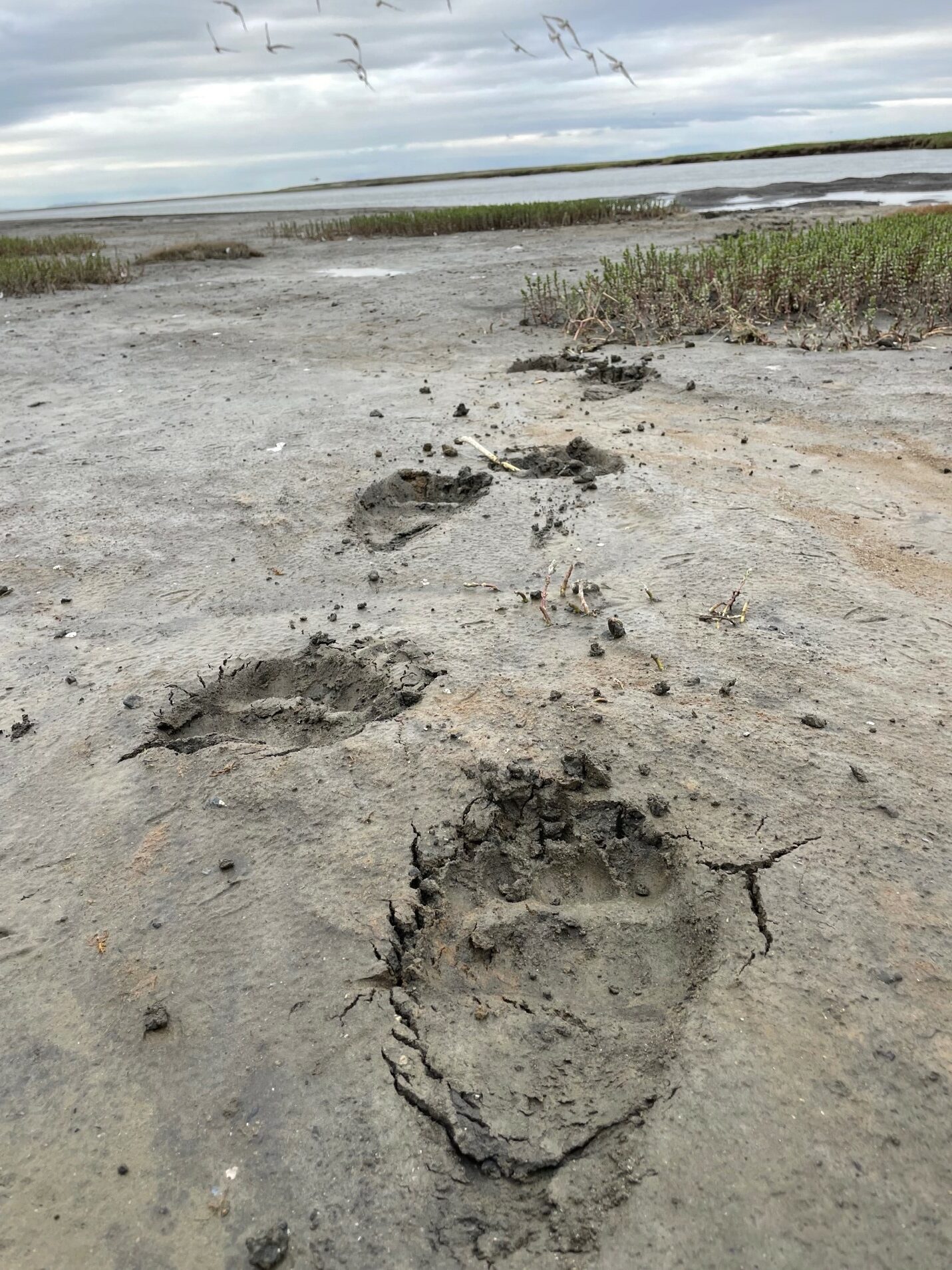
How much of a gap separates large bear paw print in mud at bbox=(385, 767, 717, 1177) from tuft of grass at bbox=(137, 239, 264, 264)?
18828 mm

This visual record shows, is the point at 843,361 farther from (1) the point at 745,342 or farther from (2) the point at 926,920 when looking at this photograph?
(2) the point at 926,920

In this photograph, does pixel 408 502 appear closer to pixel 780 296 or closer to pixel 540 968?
pixel 540 968

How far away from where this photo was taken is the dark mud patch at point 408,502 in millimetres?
4500

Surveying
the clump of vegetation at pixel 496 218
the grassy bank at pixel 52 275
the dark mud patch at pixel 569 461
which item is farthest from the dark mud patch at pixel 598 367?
the clump of vegetation at pixel 496 218

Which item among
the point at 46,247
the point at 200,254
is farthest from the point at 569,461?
the point at 46,247

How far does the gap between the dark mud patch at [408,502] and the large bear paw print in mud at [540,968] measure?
2151 mm

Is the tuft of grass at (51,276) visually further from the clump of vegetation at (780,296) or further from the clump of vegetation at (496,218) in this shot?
the clump of vegetation at (780,296)

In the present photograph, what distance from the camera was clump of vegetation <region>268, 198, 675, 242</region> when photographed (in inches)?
874

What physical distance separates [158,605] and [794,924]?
2.96 metres

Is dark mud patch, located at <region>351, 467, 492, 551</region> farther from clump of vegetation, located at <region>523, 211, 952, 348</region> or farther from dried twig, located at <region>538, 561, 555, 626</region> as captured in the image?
clump of vegetation, located at <region>523, 211, 952, 348</region>

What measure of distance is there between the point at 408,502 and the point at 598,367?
2990mm

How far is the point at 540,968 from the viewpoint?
7.02 ft

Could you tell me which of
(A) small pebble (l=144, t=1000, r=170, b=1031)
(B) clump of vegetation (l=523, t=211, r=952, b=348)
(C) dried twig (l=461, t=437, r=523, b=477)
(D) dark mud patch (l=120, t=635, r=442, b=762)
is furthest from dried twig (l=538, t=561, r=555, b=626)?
(B) clump of vegetation (l=523, t=211, r=952, b=348)

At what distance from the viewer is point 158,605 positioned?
12.9ft
